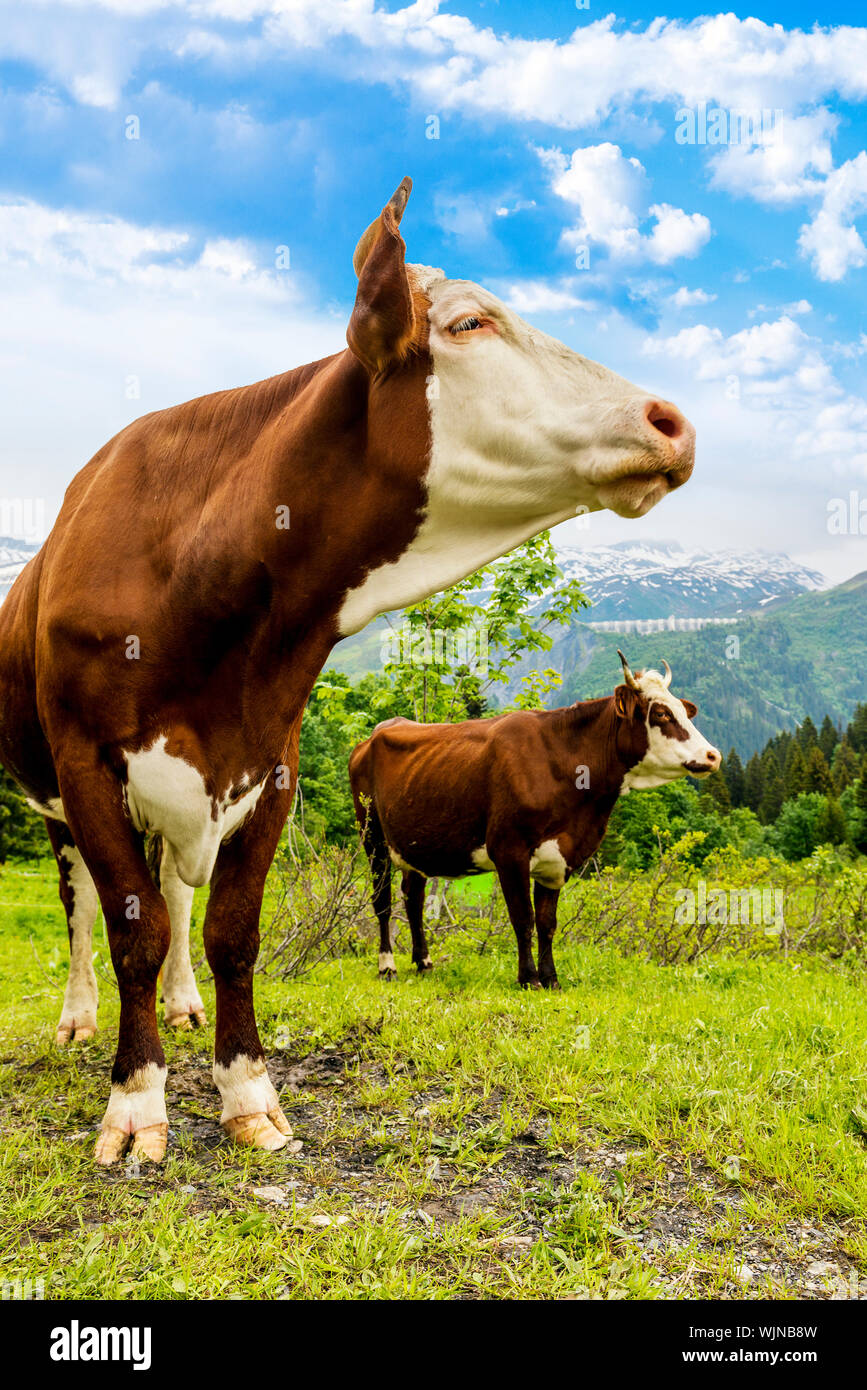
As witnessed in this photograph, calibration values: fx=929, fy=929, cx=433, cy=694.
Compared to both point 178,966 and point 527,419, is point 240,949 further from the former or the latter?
point 527,419

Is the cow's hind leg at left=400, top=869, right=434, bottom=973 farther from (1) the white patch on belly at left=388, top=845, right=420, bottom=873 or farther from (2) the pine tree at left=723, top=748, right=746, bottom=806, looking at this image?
(2) the pine tree at left=723, top=748, right=746, bottom=806

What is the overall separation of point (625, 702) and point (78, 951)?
14.8 feet

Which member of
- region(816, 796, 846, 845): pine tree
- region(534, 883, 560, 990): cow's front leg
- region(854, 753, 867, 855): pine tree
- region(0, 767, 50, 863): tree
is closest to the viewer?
region(534, 883, 560, 990): cow's front leg

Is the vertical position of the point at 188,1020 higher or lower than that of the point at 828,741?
lower

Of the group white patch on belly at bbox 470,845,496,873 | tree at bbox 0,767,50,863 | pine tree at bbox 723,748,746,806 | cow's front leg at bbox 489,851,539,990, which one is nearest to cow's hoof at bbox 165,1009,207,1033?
cow's front leg at bbox 489,851,539,990

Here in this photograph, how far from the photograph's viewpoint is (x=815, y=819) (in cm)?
6091

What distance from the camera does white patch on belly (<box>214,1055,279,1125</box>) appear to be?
3.47 m

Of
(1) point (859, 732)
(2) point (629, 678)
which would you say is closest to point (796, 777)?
(1) point (859, 732)

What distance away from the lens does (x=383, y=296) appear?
2768mm

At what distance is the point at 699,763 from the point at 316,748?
32.7 meters

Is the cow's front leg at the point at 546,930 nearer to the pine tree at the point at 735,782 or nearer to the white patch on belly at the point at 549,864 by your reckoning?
the white patch on belly at the point at 549,864

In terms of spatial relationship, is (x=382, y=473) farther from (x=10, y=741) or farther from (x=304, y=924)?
(x=304, y=924)

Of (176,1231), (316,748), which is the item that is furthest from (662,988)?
(316,748)

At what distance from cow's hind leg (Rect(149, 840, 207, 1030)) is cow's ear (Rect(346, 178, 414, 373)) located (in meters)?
3.09
